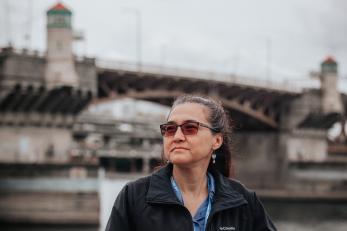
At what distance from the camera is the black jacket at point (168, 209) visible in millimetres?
3979

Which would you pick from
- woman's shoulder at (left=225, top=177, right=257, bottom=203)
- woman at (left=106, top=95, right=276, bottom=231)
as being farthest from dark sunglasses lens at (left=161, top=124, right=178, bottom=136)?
woman's shoulder at (left=225, top=177, right=257, bottom=203)

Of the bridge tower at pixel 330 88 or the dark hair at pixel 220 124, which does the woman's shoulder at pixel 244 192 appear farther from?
the bridge tower at pixel 330 88

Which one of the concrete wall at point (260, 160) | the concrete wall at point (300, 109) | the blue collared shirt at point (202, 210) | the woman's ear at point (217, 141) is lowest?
the concrete wall at point (260, 160)

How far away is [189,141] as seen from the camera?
4145 millimetres

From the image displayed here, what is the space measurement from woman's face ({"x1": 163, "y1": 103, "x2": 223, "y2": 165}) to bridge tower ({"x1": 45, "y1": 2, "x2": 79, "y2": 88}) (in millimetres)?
38942

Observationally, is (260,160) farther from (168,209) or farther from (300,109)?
(168,209)

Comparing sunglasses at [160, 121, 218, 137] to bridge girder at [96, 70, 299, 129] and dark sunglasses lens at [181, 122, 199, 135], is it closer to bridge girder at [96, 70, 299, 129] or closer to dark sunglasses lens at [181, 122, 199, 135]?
dark sunglasses lens at [181, 122, 199, 135]

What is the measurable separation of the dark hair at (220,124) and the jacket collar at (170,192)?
0.16m

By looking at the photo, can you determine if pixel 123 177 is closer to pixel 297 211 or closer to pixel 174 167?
pixel 297 211

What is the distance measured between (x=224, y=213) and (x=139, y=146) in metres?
118

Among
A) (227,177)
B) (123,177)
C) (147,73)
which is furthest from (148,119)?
(227,177)

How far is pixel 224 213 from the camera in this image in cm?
412

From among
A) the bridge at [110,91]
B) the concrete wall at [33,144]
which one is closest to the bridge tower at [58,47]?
the bridge at [110,91]

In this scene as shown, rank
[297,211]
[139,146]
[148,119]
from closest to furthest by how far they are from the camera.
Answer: [297,211] < [139,146] < [148,119]
